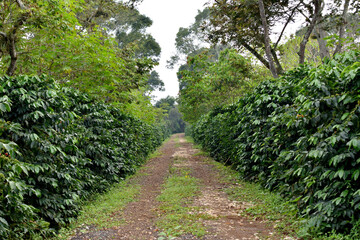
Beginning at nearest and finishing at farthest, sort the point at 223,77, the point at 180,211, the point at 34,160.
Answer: the point at 34,160 → the point at 180,211 → the point at 223,77

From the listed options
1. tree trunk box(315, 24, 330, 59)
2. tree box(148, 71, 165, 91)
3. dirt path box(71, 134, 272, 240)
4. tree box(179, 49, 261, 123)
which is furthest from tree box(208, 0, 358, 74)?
tree box(148, 71, 165, 91)

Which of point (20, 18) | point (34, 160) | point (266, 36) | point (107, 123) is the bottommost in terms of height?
point (34, 160)

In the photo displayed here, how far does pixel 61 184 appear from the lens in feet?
13.8

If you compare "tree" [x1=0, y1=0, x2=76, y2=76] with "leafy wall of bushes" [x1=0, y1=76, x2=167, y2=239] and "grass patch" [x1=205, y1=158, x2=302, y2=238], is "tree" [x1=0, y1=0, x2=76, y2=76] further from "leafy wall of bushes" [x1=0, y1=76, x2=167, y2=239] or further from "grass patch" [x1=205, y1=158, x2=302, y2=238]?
"grass patch" [x1=205, y1=158, x2=302, y2=238]

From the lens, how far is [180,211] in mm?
5285

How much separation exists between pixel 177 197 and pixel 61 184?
3.05m

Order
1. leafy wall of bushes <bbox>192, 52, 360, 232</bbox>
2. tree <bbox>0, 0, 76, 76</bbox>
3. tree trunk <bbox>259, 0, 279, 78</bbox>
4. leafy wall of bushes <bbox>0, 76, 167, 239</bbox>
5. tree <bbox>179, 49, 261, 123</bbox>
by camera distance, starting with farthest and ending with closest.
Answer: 1. tree <bbox>179, 49, 261, 123</bbox>
2. tree trunk <bbox>259, 0, 279, 78</bbox>
3. tree <bbox>0, 0, 76, 76</bbox>
4. leafy wall of bushes <bbox>192, 52, 360, 232</bbox>
5. leafy wall of bushes <bbox>0, 76, 167, 239</bbox>

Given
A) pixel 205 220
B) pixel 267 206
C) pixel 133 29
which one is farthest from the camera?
pixel 133 29

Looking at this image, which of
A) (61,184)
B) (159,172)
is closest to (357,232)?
(61,184)

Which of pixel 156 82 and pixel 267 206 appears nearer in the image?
pixel 267 206

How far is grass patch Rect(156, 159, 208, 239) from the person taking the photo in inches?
165

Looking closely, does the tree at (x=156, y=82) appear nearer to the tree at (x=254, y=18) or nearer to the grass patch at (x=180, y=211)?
the tree at (x=254, y=18)

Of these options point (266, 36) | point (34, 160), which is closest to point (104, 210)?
point (34, 160)

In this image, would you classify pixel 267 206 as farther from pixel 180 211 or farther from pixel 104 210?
pixel 104 210
